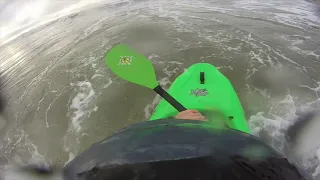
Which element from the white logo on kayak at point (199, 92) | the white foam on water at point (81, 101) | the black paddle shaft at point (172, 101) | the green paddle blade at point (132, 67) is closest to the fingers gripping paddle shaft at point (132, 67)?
the green paddle blade at point (132, 67)

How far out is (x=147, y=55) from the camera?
4867mm

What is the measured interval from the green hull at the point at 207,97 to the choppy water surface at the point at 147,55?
1.71 ft

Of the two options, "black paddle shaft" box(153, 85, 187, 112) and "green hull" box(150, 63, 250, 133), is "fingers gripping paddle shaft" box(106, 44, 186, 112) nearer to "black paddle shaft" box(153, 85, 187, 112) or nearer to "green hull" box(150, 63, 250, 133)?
"black paddle shaft" box(153, 85, 187, 112)

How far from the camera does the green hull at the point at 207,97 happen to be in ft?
9.48

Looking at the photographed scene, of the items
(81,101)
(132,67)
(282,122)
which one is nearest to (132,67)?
(132,67)

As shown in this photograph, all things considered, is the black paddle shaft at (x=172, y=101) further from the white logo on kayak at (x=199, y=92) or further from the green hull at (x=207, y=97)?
the white logo on kayak at (x=199, y=92)

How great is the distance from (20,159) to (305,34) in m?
4.91

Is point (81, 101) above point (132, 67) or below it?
below

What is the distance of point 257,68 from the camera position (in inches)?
174

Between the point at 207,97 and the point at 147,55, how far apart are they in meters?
1.97

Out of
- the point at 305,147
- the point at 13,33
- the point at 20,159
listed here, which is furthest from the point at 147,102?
the point at 13,33

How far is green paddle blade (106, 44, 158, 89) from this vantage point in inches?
118

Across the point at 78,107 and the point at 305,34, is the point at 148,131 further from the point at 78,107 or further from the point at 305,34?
the point at 305,34

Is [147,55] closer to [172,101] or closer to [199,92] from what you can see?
[199,92]
